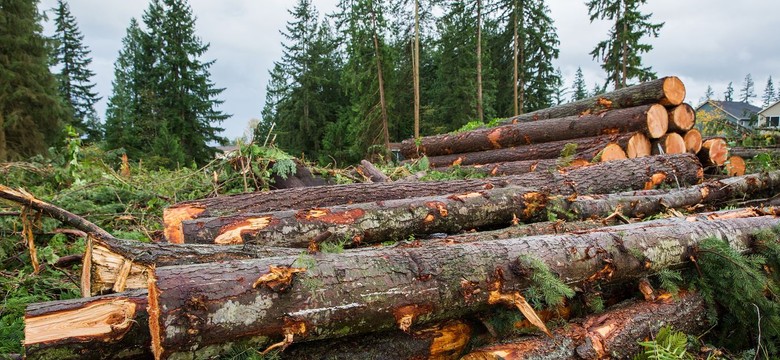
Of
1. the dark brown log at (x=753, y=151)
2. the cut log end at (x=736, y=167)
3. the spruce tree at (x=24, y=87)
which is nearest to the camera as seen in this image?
the cut log end at (x=736, y=167)

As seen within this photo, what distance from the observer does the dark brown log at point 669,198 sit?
4.31 m

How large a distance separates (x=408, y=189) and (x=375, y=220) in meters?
0.90

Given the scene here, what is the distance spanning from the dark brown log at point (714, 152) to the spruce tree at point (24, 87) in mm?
20767

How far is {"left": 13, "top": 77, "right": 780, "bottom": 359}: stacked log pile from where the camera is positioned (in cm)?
188

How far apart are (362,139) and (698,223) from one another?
18740 millimetres

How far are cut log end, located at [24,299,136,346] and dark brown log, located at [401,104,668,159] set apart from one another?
25.8 feet

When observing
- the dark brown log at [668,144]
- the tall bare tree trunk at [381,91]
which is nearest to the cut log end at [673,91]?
the dark brown log at [668,144]

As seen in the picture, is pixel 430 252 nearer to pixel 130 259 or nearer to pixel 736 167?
pixel 130 259

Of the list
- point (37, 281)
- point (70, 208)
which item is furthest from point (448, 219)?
point (70, 208)

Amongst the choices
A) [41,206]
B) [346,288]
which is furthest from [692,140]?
[41,206]

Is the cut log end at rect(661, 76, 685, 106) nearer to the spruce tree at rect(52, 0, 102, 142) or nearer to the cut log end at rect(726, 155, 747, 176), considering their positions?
the cut log end at rect(726, 155, 747, 176)

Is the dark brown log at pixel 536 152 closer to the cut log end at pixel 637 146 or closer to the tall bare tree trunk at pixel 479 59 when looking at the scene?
the cut log end at pixel 637 146

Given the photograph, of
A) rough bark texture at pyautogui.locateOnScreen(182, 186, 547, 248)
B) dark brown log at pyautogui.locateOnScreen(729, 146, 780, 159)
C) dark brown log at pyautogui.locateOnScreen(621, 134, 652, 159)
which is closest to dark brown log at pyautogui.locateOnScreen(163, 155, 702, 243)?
rough bark texture at pyautogui.locateOnScreen(182, 186, 547, 248)

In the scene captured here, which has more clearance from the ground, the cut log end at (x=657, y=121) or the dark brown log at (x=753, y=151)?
the cut log end at (x=657, y=121)
